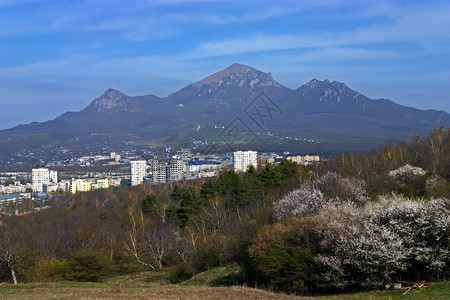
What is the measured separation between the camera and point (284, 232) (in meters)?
20.1

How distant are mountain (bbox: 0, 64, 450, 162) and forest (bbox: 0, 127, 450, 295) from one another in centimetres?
4473

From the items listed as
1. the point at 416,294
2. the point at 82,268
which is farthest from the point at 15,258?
the point at 416,294

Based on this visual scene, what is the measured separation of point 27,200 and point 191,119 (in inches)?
2886

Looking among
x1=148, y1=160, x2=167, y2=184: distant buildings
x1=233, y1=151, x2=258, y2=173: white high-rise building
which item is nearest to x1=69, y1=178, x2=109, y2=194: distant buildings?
x1=148, y1=160, x2=167, y2=184: distant buildings

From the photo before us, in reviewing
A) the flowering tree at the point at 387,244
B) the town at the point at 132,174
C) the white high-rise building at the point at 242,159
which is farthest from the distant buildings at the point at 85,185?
the flowering tree at the point at 387,244

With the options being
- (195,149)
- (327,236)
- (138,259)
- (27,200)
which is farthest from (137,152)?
(327,236)

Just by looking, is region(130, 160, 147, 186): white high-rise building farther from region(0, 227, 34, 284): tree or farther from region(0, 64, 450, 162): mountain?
region(0, 227, 34, 284): tree

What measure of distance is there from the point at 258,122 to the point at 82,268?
66.8m

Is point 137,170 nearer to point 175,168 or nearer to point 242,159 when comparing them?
point 175,168

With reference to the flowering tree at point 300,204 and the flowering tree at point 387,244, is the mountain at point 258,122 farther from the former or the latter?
the flowering tree at point 387,244

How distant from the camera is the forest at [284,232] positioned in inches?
678

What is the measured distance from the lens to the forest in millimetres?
17219

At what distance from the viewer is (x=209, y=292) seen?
15.0 meters

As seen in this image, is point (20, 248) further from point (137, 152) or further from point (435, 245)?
point (137, 152)
